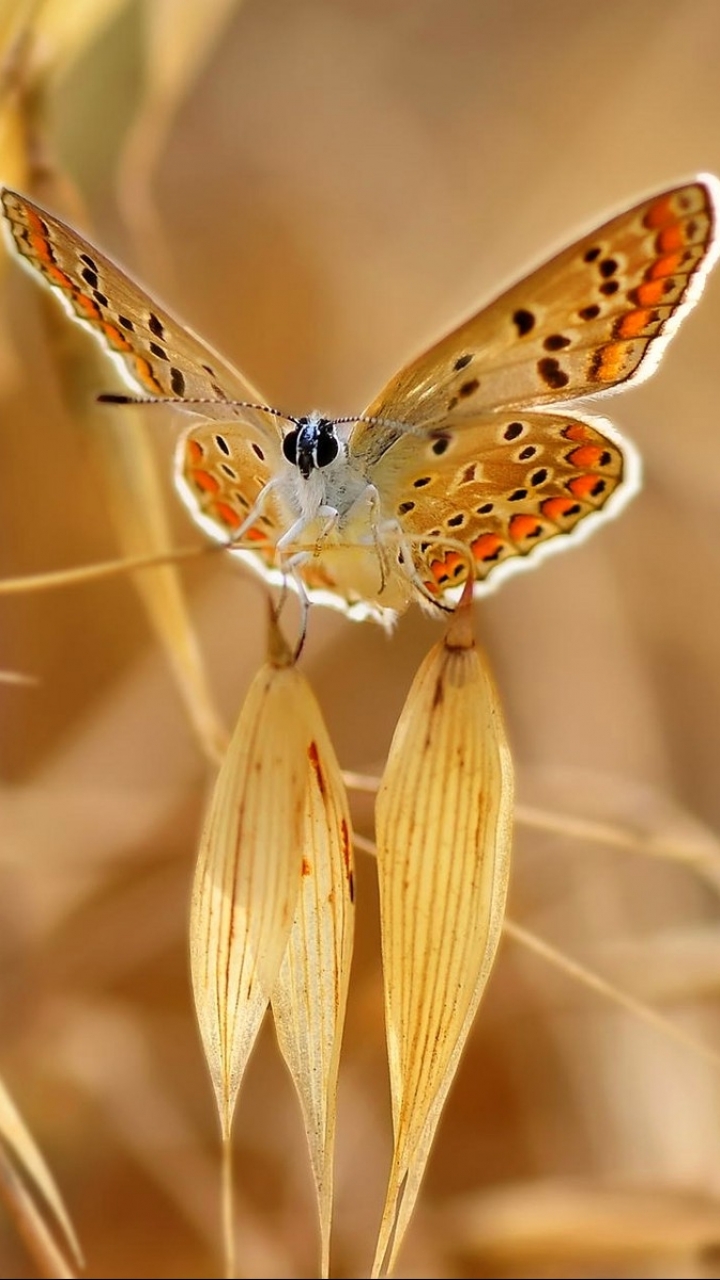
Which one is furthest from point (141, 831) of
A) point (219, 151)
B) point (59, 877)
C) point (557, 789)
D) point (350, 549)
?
point (219, 151)

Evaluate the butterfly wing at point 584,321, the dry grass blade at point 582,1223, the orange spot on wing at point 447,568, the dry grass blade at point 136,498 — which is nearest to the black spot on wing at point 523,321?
the butterfly wing at point 584,321

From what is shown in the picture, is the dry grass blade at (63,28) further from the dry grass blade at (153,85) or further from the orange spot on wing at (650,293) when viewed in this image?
the orange spot on wing at (650,293)

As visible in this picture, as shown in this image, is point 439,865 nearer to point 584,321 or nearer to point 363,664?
point 584,321

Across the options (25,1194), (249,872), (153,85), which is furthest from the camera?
(153,85)

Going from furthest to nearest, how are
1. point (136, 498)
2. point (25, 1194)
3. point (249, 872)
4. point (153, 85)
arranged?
point (153, 85) → point (136, 498) → point (25, 1194) → point (249, 872)

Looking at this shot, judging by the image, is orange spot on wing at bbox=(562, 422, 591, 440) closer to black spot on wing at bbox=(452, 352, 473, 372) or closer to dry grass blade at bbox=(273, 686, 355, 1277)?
black spot on wing at bbox=(452, 352, 473, 372)

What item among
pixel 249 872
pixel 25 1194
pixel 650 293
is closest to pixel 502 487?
pixel 650 293
